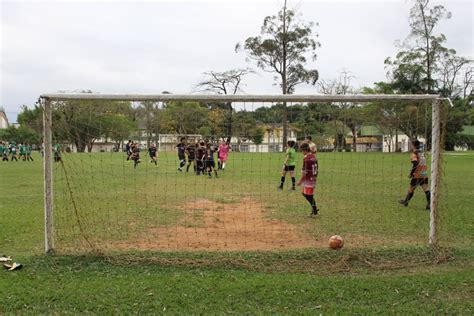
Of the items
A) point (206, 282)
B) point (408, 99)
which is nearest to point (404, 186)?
point (408, 99)

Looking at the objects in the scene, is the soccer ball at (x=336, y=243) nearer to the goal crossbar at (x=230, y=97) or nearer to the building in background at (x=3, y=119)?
the goal crossbar at (x=230, y=97)

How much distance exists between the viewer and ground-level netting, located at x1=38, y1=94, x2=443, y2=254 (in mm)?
6664

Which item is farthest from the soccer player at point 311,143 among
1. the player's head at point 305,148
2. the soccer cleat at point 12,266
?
the soccer cleat at point 12,266

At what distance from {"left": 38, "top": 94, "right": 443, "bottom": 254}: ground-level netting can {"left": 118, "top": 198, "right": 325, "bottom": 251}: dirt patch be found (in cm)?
2

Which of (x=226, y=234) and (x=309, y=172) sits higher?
(x=309, y=172)

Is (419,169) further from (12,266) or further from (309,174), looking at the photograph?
(12,266)

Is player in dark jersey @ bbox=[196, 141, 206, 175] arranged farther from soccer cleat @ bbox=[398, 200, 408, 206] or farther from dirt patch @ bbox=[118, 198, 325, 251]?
soccer cleat @ bbox=[398, 200, 408, 206]

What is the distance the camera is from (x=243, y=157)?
11.1m

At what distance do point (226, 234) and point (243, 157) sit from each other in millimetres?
3644

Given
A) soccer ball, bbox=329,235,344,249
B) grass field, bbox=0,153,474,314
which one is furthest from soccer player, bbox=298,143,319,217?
soccer ball, bbox=329,235,344,249

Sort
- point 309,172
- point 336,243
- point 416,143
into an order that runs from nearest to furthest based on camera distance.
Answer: point 336,243 → point 309,172 → point 416,143

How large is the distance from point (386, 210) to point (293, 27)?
4969 centimetres

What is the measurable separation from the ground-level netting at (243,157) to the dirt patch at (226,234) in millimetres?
18

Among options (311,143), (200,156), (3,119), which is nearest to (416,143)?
(311,143)
